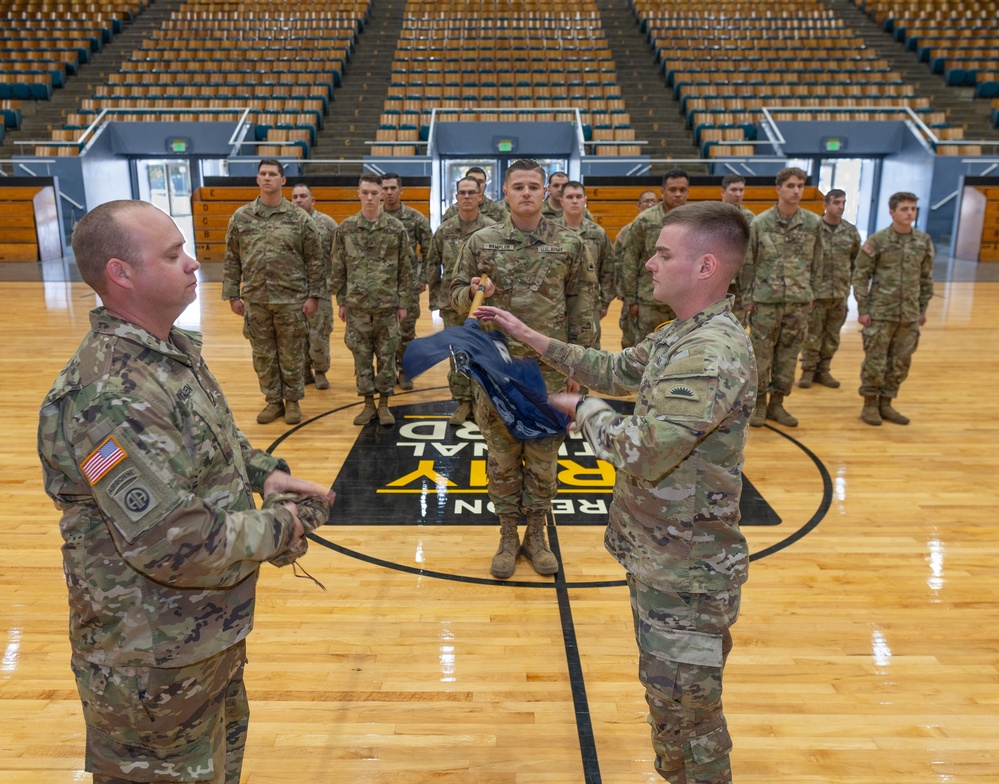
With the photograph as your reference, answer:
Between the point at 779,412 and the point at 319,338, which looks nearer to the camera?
the point at 779,412

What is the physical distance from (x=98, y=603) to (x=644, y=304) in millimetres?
4862

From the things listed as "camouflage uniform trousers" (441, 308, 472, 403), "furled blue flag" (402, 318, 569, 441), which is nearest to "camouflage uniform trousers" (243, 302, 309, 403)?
"camouflage uniform trousers" (441, 308, 472, 403)

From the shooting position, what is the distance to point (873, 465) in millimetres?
4887

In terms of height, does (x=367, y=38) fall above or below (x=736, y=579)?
above

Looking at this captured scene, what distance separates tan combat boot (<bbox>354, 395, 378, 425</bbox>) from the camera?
18.2 ft

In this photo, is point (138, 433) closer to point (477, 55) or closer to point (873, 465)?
point (873, 465)

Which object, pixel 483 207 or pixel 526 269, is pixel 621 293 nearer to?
pixel 483 207

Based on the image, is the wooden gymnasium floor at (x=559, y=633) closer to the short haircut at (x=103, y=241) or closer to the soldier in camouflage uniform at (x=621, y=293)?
the soldier in camouflage uniform at (x=621, y=293)

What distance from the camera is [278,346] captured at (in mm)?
5520

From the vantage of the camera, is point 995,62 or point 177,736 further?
point 995,62

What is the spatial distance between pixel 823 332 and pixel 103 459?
20.6 feet

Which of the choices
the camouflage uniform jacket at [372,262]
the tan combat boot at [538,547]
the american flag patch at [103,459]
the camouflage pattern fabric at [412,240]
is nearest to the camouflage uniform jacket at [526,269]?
the tan combat boot at [538,547]

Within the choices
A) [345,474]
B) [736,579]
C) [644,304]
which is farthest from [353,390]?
[736,579]

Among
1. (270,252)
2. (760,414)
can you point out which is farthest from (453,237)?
(760,414)
